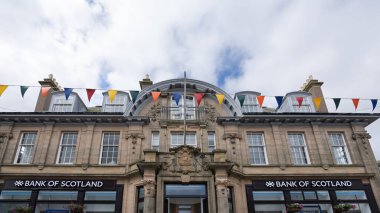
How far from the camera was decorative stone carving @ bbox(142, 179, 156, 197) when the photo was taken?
1500 cm

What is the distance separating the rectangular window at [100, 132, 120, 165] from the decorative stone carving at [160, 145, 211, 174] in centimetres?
466

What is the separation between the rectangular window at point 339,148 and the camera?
1961cm

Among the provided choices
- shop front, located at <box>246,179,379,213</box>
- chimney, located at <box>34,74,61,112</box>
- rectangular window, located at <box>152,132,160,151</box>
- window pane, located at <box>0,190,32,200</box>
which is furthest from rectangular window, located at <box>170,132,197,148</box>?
chimney, located at <box>34,74,61,112</box>

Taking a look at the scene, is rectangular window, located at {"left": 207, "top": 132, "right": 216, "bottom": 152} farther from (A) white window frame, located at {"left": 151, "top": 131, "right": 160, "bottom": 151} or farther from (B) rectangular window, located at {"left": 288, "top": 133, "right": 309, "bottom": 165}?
(B) rectangular window, located at {"left": 288, "top": 133, "right": 309, "bottom": 165}

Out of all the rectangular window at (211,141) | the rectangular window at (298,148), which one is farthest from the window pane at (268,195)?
the rectangular window at (211,141)

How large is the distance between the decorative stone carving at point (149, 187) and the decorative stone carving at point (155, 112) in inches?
224

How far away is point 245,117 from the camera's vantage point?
64.9 ft

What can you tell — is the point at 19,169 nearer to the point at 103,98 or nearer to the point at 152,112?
the point at 103,98

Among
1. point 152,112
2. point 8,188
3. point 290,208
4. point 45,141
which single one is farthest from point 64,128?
point 290,208

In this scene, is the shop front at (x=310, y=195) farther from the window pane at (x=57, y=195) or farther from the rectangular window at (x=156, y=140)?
the window pane at (x=57, y=195)

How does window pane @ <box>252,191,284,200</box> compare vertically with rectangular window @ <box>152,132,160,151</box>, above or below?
below

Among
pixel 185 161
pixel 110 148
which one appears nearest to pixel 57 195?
pixel 110 148

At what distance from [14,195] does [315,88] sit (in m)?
24.7

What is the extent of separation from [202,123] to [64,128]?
10.3 metres
